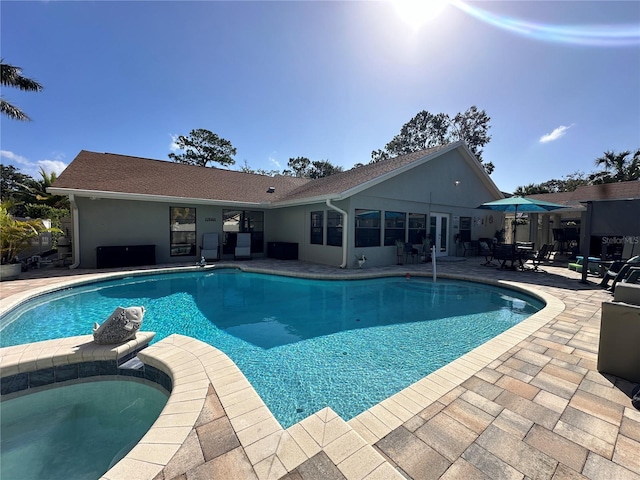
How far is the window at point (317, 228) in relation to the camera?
11.5 metres

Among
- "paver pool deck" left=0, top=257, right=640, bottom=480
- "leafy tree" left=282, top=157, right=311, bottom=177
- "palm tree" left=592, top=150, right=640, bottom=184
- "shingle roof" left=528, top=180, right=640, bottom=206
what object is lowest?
"paver pool deck" left=0, top=257, right=640, bottom=480

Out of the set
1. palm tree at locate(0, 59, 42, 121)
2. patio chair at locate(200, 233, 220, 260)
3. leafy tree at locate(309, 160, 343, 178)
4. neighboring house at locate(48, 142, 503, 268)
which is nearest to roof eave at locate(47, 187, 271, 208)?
neighboring house at locate(48, 142, 503, 268)

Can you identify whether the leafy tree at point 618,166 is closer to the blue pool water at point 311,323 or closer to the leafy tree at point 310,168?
the blue pool water at point 311,323

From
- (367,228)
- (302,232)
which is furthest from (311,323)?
(302,232)

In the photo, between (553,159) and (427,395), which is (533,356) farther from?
(553,159)

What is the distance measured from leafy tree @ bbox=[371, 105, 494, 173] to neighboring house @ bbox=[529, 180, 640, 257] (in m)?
12.9

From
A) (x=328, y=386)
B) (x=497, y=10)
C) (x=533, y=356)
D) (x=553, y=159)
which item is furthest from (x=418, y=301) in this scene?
(x=553, y=159)

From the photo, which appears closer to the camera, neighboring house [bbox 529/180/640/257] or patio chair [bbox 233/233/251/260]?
neighboring house [bbox 529/180/640/257]

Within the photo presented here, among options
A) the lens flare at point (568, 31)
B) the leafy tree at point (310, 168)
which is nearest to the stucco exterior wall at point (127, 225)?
the lens flare at point (568, 31)

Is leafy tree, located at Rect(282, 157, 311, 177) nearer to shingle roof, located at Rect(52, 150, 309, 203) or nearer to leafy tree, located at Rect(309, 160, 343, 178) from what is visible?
leafy tree, located at Rect(309, 160, 343, 178)

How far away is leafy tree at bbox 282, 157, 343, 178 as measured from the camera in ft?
119

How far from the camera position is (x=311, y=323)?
5.58 metres

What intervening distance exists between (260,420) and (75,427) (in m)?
2.09

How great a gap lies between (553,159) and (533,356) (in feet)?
82.5
